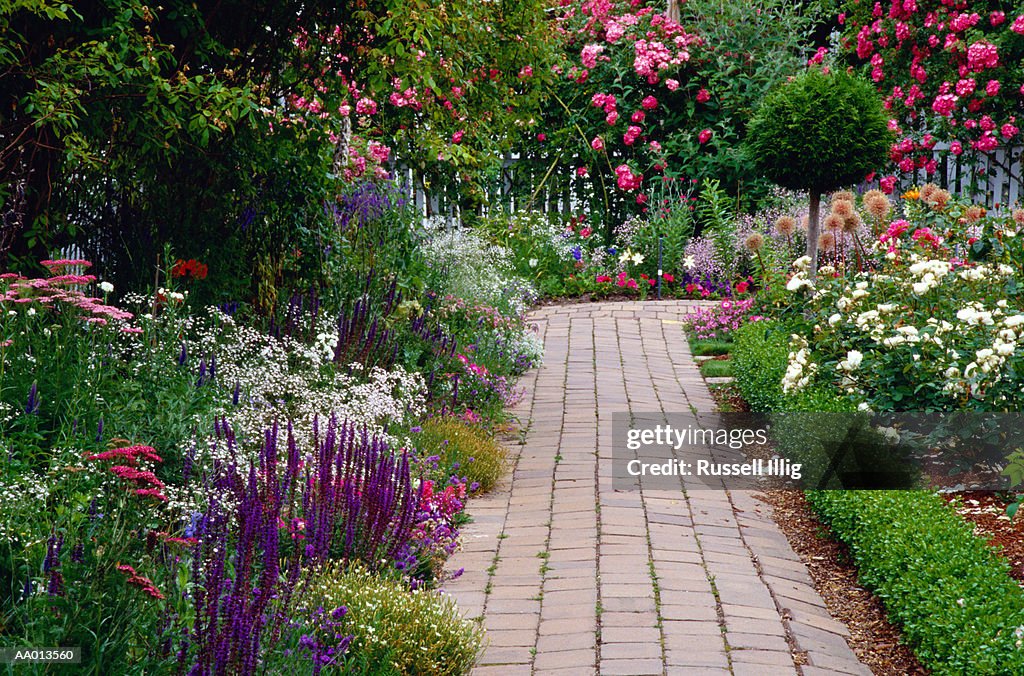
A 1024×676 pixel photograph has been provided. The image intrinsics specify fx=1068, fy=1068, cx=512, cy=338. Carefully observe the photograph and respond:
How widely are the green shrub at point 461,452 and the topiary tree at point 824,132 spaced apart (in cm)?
421

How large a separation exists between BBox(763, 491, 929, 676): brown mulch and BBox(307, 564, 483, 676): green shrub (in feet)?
4.40

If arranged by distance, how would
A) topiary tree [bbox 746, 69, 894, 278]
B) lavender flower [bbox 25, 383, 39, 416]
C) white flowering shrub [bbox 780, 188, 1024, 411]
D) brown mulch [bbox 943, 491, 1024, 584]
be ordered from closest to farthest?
lavender flower [bbox 25, 383, 39, 416]
brown mulch [bbox 943, 491, 1024, 584]
white flowering shrub [bbox 780, 188, 1024, 411]
topiary tree [bbox 746, 69, 894, 278]

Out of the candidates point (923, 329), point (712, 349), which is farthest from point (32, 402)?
point (712, 349)

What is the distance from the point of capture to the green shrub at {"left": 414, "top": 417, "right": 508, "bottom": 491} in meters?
5.13

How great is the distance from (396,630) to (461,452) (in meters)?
2.02

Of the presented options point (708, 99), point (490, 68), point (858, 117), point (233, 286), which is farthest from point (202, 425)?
point (708, 99)

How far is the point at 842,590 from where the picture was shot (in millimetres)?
4156

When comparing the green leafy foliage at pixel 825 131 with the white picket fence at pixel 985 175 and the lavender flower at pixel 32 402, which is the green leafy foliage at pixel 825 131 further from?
the lavender flower at pixel 32 402

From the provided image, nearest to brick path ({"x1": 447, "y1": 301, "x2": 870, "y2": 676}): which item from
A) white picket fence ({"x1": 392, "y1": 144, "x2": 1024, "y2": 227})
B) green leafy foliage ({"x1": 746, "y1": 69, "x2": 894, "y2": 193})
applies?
green leafy foliage ({"x1": 746, "y1": 69, "x2": 894, "y2": 193})

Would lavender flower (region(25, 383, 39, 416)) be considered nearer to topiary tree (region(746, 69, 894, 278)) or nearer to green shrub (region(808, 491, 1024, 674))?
green shrub (region(808, 491, 1024, 674))

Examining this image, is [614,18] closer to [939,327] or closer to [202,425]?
[939,327]

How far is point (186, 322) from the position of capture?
4.63 metres

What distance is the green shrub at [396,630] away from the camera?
316cm

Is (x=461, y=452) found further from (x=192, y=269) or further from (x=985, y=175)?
(x=985, y=175)
